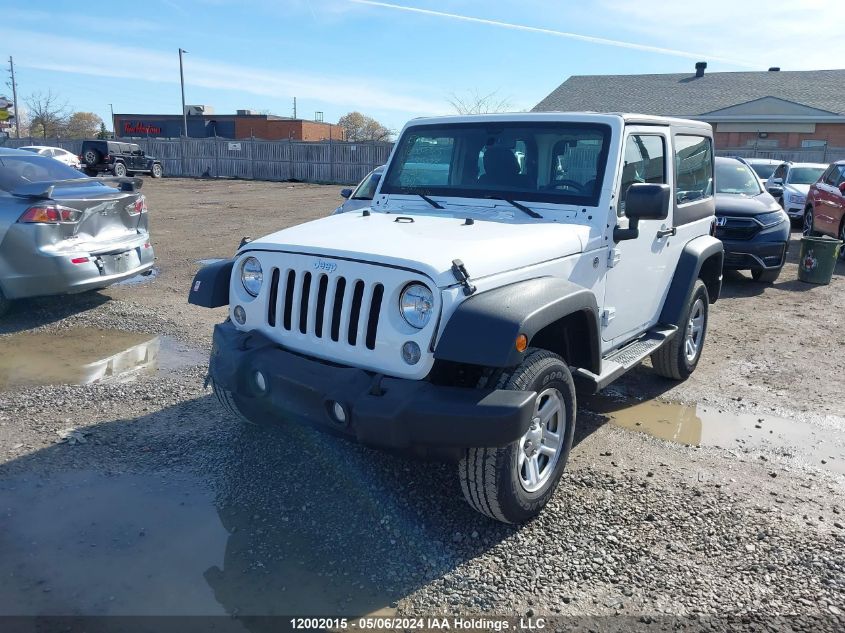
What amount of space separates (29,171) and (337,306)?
549 cm

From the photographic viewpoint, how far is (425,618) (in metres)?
2.98

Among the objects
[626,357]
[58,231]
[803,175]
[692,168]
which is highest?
[692,168]

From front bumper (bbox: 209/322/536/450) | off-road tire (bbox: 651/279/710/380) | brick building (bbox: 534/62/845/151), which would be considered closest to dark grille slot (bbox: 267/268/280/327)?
front bumper (bbox: 209/322/536/450)

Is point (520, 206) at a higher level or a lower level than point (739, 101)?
lower

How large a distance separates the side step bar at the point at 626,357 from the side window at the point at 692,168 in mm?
1022

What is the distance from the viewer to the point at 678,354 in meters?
5.69

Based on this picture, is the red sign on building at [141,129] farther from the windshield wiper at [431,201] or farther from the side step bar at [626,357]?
the side step bar at [626,357]

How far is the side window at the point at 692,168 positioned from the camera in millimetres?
5445

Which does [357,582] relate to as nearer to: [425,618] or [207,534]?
[425,618]

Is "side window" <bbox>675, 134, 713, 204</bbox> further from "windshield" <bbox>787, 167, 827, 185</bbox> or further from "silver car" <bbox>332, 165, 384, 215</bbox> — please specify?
"windshield" <bbox>787, 167, 827, 185</bbox>

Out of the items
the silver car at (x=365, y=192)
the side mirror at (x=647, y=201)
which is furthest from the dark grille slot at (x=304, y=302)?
the silver car at (x=365, y=192)

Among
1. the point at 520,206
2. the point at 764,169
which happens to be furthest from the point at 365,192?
the point at 764,169

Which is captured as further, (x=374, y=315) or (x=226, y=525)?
(x=226, y=525)

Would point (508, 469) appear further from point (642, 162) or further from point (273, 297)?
point (642, 162)
